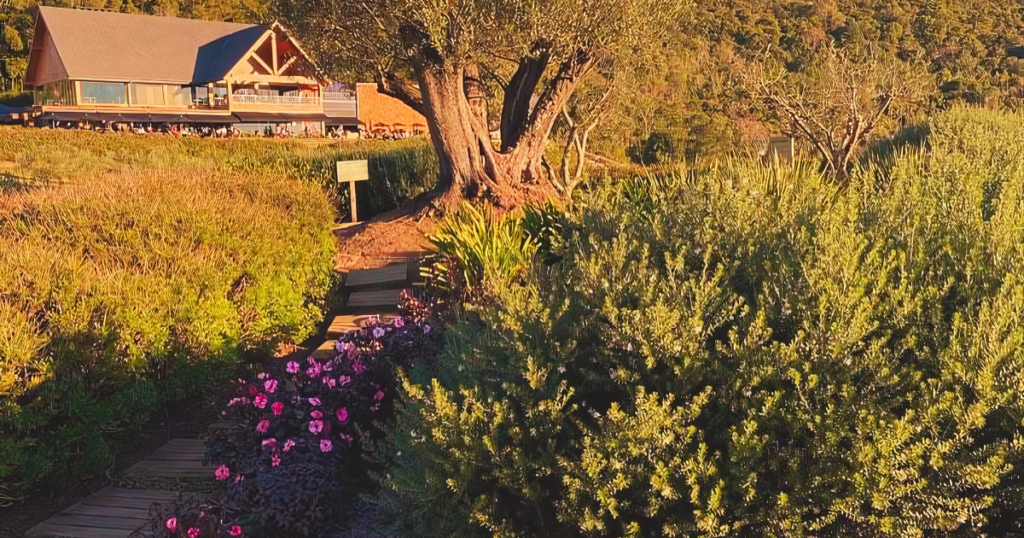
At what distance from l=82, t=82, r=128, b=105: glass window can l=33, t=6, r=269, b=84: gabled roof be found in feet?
2.53

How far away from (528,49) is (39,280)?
5.99 meters

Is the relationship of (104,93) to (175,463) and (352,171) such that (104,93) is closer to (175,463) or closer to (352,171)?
(352,171)

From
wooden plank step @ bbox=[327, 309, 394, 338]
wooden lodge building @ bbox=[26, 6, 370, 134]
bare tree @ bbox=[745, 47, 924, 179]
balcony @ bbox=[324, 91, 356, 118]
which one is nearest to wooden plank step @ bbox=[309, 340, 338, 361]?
wooden plank step @ bbox=[327, 309, 394, 338]

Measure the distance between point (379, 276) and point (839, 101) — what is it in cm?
594

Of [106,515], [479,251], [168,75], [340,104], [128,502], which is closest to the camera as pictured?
[106,515]

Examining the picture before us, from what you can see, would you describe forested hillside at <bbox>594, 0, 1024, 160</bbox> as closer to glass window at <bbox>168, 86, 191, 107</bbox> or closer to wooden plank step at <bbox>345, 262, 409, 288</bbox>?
wooden plank step at <bbox>345, 262, 409, 288</bbox>

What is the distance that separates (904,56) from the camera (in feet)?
86.6

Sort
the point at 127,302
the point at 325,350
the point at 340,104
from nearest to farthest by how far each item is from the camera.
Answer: the point at 127,302
the point at 325,350
the point at 340,104

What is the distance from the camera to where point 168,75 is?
37750mm

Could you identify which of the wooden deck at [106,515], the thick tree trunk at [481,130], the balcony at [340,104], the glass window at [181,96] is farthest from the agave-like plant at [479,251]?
the glass window at [181,96]

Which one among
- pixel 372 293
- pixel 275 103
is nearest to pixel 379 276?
pixel 372 293

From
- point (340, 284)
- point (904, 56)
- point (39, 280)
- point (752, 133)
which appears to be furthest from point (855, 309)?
point (904, 56)

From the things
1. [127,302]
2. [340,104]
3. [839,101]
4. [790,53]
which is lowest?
[127,302]

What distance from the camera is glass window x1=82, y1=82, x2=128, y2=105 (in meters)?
36.7
